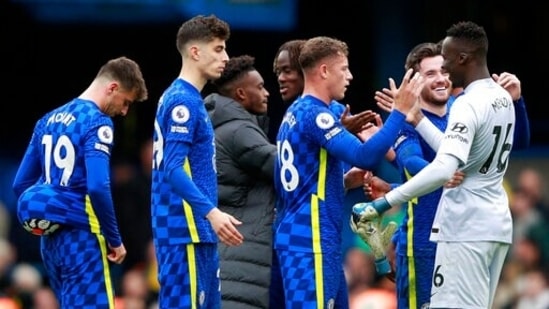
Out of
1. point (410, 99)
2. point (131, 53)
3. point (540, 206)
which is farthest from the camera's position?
point (131, 53)

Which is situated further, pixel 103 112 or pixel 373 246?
pixel 103 112

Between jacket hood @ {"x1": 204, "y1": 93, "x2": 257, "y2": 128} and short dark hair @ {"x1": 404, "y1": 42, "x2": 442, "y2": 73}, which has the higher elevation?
short dark hair @ {"x1": 404, "y1": 42, "x2": 442, "y2": 73}

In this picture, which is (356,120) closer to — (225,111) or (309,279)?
(309,279)

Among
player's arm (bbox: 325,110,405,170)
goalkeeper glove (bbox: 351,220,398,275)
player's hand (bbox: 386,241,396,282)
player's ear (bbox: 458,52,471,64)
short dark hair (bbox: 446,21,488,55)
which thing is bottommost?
player's hand (bbox: 386,241,396,282)

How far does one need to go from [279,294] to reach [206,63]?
1510 mm

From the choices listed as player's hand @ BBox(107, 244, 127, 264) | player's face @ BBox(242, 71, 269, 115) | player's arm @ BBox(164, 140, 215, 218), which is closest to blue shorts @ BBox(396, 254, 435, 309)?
player's arm @ BBox(164, 140, 215, 218)

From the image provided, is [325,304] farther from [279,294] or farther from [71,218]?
[71,218]

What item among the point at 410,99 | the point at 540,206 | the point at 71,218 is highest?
the point at 410,99

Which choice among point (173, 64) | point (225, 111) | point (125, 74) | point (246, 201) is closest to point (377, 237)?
point (246, 201)

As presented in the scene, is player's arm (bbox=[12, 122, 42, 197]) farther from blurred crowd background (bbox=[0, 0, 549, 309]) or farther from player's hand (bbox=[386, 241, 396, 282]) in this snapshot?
blurred crowd background (bbox=[0, 0, 549, 309])

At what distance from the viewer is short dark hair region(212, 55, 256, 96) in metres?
10.8

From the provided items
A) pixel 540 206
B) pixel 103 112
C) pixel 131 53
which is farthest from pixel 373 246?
pixel 131 53

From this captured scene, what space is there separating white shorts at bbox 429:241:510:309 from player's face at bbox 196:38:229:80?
167 cm

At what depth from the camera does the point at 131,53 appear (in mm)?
17797
